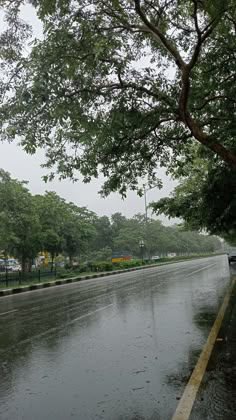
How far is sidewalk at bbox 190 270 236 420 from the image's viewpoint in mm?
4488

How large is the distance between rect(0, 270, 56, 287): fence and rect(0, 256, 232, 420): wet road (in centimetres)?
1636

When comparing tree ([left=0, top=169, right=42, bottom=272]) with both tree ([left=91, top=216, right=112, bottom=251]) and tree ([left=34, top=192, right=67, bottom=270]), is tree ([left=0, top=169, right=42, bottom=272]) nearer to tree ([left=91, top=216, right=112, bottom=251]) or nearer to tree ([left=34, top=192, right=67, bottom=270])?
tree ([left=34, top=192, right=67, bottom=270])

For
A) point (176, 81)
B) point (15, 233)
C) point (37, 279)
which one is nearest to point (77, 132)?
point (176, 81)

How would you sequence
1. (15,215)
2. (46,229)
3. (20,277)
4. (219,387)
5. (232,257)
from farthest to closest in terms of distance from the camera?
(232,257) → (46,229) → (20,277) → (15,215) → (219,387)

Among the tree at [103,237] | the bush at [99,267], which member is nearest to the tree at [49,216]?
the bush at [99,267]

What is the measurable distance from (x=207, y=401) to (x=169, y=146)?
28.7 ft

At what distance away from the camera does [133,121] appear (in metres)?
10.2

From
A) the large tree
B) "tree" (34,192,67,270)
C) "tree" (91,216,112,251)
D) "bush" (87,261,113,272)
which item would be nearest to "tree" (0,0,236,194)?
the large tree

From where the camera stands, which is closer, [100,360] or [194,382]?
[194,382]

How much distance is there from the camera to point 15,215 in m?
29.4

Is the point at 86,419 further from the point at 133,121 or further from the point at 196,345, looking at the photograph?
the point at 133,121

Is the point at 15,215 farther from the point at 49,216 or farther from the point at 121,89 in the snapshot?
the point at 121,89

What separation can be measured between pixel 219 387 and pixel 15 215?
2566cm

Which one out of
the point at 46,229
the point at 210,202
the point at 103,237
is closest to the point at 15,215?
the point at 46,229
